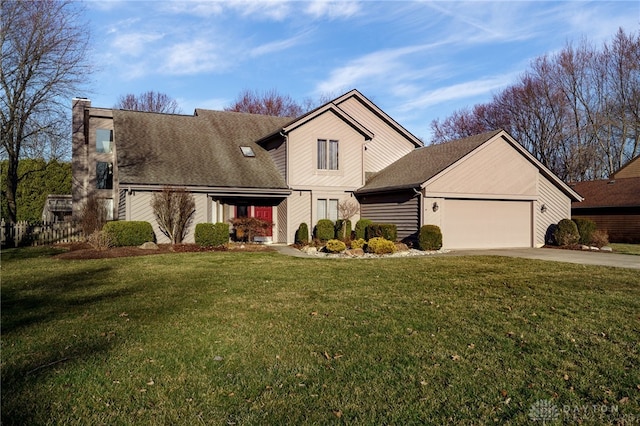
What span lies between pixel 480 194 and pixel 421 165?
292 cm

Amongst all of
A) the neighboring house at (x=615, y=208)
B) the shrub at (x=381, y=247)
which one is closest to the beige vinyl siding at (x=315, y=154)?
the shrub at (x=381, y=247)

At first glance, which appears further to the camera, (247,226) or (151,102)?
(151,102)

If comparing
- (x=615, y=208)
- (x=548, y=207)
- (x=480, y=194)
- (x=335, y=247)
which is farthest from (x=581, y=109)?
(x=335, y=247)

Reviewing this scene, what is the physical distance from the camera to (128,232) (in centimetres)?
1611

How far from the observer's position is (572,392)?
12.5 feet

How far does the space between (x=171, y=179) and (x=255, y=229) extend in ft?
13.4

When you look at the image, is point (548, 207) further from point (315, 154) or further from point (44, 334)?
point (44, 334)

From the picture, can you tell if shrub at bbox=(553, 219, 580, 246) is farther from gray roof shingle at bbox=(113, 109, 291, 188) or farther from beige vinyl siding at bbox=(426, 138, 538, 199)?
gray roof shingle at bbox=(113, 109, 291, 188)

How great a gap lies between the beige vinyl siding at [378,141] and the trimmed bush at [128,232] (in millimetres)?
11335

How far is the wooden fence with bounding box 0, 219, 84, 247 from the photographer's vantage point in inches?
700

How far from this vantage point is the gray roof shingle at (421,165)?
17837 mm

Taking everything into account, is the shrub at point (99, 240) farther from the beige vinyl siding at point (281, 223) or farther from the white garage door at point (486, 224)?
the white garage door at point (486, 224)

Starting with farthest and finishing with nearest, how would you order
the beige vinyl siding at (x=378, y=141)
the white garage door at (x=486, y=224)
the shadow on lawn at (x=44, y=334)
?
1. the beige vinyl siding at (x=378, y=141)
2. the white garage door at (x=486, y=224)
3. the shadow on lawn at (x=44, y=334)

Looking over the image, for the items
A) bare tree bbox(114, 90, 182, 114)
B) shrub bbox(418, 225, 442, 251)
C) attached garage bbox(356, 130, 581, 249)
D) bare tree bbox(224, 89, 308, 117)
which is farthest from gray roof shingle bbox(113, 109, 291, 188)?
bare tree bbox(114, 90, 182, 114)
